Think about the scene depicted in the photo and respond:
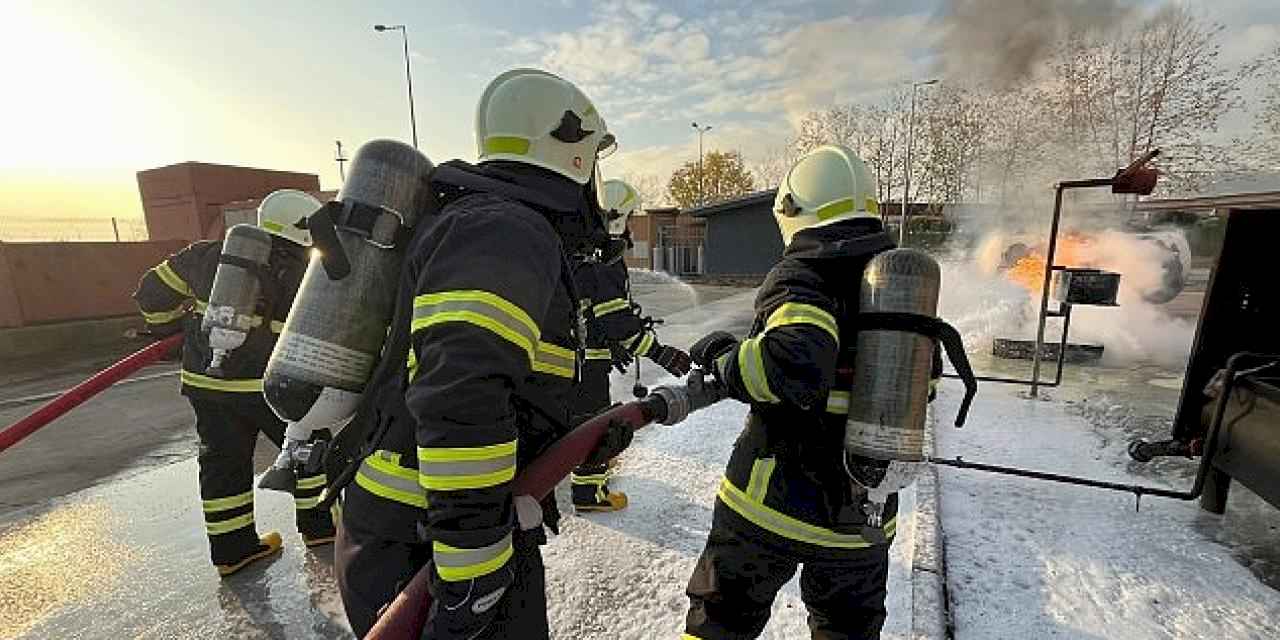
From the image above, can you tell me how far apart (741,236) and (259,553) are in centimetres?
2049

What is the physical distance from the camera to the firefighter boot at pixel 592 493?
12.0 ft

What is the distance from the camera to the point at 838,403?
1867mm

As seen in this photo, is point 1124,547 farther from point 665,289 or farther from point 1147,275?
point 665,289

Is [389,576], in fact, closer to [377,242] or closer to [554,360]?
[554,360]

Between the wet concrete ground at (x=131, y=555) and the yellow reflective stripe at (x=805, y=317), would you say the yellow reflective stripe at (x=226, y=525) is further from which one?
the yellow reflective stripe at (x=805, y=317)

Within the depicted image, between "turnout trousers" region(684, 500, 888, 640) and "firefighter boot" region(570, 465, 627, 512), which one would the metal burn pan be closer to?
"firefighter boot" region(570, 465, 627, 512)

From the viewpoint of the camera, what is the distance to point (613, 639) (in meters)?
2.48

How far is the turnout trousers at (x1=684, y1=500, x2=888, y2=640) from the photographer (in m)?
1.87

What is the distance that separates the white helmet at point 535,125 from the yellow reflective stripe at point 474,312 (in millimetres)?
505

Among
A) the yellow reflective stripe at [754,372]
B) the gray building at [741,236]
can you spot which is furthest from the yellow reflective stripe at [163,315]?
the gray building at [741,236]

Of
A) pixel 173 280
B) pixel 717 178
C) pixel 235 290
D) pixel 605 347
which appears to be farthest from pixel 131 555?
pixel 717 178

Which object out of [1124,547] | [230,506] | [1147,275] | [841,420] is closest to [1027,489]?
[1124,547]

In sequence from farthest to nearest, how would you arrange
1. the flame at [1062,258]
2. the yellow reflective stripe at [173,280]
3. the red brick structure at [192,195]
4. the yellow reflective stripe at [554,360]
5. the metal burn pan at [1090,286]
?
1. the red brick structure at [192,195]
2. the flame at [1062,258]
3. the metal burn pan at [1090,286]
4. the yellow reflective stripe at [173,280]
5. the yellow reflective stripe at [554,360]

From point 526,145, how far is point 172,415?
7.02 m
